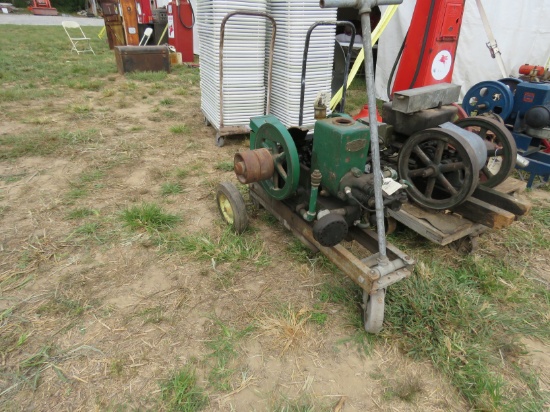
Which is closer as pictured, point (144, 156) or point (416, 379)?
point (416, 379)

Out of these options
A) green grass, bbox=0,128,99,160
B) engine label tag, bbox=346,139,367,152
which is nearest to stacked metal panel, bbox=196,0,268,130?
green grass, bbox=0,128,99,160

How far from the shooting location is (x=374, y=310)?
1.90 meters

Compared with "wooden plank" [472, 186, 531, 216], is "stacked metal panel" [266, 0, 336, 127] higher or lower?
higher

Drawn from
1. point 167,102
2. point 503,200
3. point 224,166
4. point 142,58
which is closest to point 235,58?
point 224,166

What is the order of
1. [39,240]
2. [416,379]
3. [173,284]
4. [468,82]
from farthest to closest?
1. [468,82]
2. [39,240]
3. [173,284]
4. [416,379]

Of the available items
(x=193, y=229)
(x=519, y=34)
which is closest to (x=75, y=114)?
(x=193, y=229)

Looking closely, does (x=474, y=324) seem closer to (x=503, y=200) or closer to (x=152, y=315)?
(x=503, y=200)

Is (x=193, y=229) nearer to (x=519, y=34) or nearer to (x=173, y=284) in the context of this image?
(x=173, y=284)

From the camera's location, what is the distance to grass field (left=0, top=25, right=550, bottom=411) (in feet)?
5.57

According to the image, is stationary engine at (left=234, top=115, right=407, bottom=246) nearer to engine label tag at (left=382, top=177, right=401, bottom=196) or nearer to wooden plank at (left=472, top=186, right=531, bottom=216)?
engine label tag at (left=382, top=177, right=401, bottom=196)

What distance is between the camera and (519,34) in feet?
18.0

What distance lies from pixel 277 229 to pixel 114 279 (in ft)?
4.10

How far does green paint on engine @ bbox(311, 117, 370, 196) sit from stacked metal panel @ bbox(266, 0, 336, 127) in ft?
7.35

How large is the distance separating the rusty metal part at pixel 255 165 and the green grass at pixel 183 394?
1186 mm
